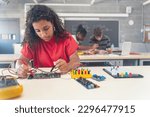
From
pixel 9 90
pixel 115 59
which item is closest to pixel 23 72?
pixel 9 90

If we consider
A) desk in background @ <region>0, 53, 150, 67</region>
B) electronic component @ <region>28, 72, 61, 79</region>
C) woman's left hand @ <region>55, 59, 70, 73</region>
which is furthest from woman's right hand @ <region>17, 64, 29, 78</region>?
desk in background @ <region>0, 53, 150, 67</region>

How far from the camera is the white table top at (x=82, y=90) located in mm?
848

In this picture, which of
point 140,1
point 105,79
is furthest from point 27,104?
point 140,1

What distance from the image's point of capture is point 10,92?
0.81 m

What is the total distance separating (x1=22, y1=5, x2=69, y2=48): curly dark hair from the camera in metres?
1.47

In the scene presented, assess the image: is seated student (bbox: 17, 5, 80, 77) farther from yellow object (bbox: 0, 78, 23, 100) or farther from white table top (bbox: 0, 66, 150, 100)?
yellow object (bbox: 0, 78, 23, 100)

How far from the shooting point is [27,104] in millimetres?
800

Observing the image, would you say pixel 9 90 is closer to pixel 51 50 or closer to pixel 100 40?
pixel 51 50

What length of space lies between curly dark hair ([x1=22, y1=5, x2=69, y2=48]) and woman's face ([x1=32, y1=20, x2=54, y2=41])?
0.03 metres

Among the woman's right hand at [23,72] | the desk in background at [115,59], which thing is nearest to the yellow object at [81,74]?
the woman's right hand at [23,72]

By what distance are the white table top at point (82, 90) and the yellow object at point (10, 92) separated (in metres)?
0.02

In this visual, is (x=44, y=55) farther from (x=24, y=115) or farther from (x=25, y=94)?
(x=24, y=115)

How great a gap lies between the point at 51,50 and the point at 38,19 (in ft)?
0.86

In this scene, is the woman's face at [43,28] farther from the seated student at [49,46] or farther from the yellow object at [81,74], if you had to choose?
the yellow object at [81,74]
